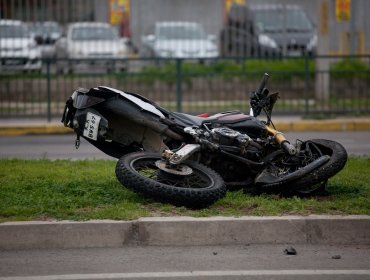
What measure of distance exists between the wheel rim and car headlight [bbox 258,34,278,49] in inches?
545

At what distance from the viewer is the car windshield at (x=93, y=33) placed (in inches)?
852

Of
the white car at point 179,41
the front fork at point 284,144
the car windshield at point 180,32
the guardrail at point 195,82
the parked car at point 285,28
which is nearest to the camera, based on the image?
the front fork at point 284,144

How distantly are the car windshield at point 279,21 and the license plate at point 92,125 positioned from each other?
558 inches

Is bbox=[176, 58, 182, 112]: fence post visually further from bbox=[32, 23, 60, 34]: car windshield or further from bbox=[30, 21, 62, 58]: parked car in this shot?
bbox=[32, 23, 60, 34]: car windshield

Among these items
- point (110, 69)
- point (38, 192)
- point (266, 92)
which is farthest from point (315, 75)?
point (38, 192)

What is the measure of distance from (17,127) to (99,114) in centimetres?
957

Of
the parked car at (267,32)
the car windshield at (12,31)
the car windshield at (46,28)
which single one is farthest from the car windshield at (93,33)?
the parked car at (267,32)

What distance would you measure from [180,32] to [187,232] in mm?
15834

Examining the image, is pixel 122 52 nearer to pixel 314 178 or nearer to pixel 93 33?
pixel 93 33

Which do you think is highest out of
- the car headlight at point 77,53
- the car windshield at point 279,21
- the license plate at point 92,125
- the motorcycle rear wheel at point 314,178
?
the car windshield at point 279,21

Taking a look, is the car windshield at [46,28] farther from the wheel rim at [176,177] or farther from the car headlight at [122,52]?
the wheel rim at [176,177]

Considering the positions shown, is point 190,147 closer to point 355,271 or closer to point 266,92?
point 266,92

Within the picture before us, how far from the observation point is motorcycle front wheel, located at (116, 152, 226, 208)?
7.05 metres

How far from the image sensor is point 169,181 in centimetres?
735
